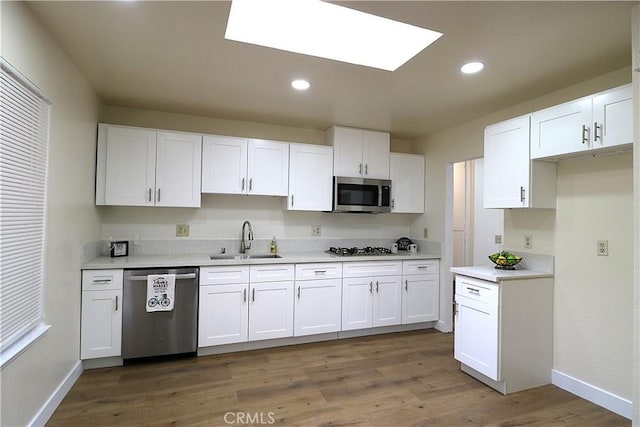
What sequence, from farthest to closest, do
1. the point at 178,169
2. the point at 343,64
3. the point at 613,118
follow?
the point at 178,169 → the point at 343,64 → the point at 613,118

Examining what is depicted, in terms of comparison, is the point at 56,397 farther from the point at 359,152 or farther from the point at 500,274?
the point at 359,152

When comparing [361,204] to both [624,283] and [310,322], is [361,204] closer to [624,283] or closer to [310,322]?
[310,322]

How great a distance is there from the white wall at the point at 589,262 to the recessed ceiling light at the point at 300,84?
198 centimetres

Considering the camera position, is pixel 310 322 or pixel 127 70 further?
pixel 310 322

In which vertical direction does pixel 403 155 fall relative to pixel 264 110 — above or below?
below

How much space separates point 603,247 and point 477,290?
0.92 m

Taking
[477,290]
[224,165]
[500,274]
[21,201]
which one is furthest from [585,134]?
[21,201]

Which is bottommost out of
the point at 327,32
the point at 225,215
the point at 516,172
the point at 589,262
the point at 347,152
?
the point at 589,262

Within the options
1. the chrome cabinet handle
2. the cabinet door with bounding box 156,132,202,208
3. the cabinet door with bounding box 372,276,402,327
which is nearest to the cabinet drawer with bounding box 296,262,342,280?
the cabinet door with bounding box 372,276,402,327

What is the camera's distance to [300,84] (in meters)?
2.73

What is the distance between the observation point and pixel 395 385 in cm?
265

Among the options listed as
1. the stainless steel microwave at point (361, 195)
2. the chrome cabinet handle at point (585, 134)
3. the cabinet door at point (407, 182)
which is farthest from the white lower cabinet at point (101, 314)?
the chrome cabinet handle at point (585, 134)

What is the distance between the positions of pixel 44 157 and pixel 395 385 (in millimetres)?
2933

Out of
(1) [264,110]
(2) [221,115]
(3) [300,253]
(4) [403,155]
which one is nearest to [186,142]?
(2) [221,115]
